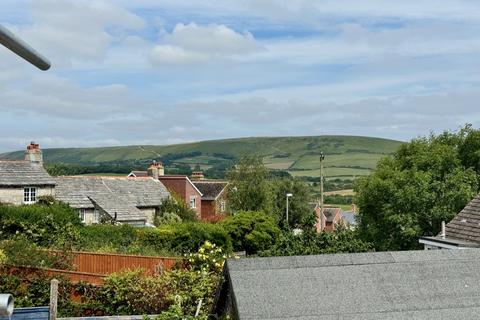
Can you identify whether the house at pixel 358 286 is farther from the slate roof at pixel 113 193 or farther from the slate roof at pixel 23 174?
the slate roof at pixel 113 193

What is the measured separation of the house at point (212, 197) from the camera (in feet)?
224

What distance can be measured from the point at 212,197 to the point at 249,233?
3109 cm

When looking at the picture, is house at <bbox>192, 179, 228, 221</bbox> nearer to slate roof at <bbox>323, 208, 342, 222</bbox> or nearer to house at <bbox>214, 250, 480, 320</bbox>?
slate roof at <bbox>323, 208, 342, 222</bbox>

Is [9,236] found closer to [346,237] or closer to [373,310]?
[346,237]

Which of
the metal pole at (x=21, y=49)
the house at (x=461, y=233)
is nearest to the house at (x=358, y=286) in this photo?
the metal pole at (x=21, y=49)

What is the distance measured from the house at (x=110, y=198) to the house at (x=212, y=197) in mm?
15129

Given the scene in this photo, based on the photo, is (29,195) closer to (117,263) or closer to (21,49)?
(117,263)

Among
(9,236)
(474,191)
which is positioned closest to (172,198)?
(9,236)

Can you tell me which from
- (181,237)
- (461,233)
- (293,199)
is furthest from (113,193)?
(461,233)

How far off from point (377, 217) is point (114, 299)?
69.3 ft

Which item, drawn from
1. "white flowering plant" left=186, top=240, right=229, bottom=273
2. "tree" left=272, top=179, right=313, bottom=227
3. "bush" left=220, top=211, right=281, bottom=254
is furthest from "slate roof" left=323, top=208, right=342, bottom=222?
"white flowering plant" left=186, top=240, right=229, bottom=273

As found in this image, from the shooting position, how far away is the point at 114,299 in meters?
18.3

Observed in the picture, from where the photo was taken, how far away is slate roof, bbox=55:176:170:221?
44688 mm

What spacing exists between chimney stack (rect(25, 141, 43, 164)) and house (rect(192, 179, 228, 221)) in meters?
27.6
